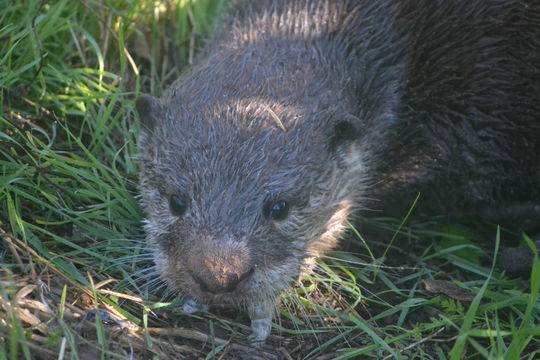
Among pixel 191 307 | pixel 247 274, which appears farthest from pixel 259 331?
pixel 247 274

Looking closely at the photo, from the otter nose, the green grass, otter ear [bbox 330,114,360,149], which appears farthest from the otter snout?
otter ear [bbox 330,114,360,149]

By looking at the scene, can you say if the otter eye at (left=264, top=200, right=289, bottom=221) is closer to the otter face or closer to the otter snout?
the otter face

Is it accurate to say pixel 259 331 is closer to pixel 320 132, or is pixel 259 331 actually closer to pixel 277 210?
pixel 277 210

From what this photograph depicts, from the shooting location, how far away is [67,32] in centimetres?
371

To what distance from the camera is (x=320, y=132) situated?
2.77 m

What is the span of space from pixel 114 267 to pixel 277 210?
0.74 meters

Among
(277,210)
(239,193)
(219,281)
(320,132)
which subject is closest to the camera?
(219,281)

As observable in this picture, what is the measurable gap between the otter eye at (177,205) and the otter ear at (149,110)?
353 millimetres

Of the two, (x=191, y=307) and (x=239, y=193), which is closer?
(x=239, y=193)

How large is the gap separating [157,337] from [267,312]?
16.2 inches

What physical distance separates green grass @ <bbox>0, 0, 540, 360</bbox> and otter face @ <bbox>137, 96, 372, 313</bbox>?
20cm

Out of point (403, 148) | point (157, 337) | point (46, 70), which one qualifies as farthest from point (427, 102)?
point (46, 70)

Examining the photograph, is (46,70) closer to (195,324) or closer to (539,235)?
(195,324)

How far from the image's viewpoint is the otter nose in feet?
7.63
